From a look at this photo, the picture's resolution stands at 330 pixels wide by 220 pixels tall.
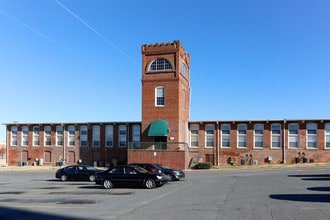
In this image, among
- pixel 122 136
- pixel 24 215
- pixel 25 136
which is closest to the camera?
pixel 24 215

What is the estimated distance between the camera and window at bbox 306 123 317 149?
50.1 metres

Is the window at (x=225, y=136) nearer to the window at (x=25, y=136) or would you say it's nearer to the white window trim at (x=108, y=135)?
the white window trim at (x=108, y=135)

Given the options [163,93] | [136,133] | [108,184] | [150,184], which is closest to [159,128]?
[163,93]

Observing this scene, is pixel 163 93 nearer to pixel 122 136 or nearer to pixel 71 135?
pixel 122 136

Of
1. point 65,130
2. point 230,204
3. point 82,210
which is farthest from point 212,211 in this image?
point 65,130

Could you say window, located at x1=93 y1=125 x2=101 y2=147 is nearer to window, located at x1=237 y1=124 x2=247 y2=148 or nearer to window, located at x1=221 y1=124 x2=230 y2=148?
window, located at x1=221 y1=124 x2=230 y2=148

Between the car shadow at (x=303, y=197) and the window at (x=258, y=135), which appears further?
the window at (x=258, y=135)

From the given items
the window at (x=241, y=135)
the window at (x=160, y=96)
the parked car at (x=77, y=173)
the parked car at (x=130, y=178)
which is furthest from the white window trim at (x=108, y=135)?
the parked car at (x=130, y=178)

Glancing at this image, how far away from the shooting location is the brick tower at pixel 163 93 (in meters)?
49.3

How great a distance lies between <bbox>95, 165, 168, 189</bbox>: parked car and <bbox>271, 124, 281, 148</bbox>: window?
30.9m

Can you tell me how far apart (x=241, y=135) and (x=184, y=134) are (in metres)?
7.15

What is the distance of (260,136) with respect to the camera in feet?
169

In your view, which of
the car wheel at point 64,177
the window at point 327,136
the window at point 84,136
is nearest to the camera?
the car wheel at point 64,177

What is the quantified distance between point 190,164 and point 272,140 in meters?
10.5
